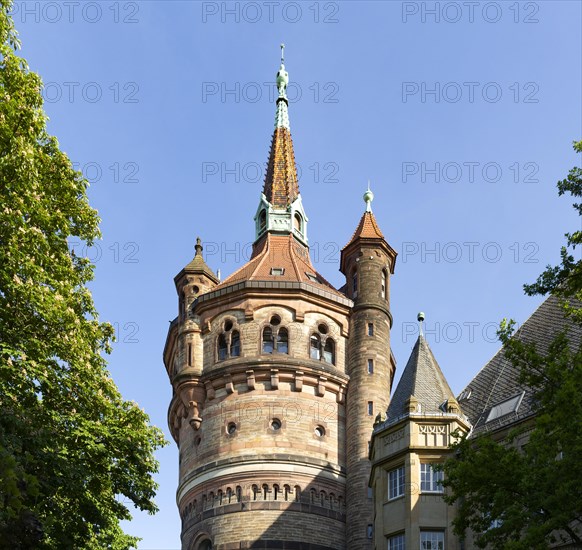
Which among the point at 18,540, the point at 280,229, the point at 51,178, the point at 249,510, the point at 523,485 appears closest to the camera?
the point at 18,540

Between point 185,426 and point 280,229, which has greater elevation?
point 280,229

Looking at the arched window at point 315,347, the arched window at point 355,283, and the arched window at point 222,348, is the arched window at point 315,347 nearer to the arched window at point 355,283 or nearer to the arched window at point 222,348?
the arched window at point 355,283

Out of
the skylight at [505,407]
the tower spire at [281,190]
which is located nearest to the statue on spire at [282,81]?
the tower spire at [281,190]

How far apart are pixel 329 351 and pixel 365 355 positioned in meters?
1.73

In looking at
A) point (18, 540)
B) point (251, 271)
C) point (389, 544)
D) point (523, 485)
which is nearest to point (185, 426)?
point (251, 271)

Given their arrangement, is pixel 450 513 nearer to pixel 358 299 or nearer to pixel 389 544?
pixel 389 544

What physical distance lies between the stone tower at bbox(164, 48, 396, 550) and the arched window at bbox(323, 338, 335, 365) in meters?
0.08

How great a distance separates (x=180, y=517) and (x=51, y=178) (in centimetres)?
2835

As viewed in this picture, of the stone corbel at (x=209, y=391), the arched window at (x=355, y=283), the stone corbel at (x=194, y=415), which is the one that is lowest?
the stone corbel at (x=194, y=415)

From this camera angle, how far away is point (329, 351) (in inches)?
2183

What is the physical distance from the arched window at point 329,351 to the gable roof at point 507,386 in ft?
42.0

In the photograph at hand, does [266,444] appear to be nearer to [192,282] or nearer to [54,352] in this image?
[192,282]

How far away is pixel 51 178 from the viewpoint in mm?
29828

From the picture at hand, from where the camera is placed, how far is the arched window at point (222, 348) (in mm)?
54562
